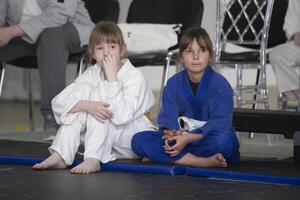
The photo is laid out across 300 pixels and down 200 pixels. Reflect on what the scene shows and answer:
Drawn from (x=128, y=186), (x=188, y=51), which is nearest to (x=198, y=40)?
(x=188, y=51)

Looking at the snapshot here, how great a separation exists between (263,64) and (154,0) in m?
1.05

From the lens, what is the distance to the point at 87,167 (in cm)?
291

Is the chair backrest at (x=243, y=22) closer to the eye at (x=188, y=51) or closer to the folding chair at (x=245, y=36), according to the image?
the folding chair at (x=245, y=36)

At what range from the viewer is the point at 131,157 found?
3256 mm

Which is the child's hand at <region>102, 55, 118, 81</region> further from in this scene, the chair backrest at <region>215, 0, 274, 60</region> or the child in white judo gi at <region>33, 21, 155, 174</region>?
the chair backrest at <region>215, 0, 274, 60</region>

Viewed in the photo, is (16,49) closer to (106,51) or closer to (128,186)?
(106,51)

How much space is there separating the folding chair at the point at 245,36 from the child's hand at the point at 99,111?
1.75 m

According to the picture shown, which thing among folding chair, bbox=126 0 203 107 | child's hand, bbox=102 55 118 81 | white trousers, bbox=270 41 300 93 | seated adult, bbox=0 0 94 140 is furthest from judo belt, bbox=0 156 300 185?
white trousers, bbox=270 41 300 93

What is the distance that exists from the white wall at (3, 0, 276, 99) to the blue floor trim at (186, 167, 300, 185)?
3.55m

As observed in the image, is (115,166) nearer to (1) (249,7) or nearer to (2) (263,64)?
(2) (263,64)

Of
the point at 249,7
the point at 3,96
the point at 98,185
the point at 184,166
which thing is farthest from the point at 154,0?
the point at 98,185

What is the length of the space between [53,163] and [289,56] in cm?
242

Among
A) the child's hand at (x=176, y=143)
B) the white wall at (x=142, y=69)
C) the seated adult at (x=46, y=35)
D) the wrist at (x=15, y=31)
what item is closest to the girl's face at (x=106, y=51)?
the child's hand at (x=176, y=143)

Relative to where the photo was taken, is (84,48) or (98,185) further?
(84,48)
